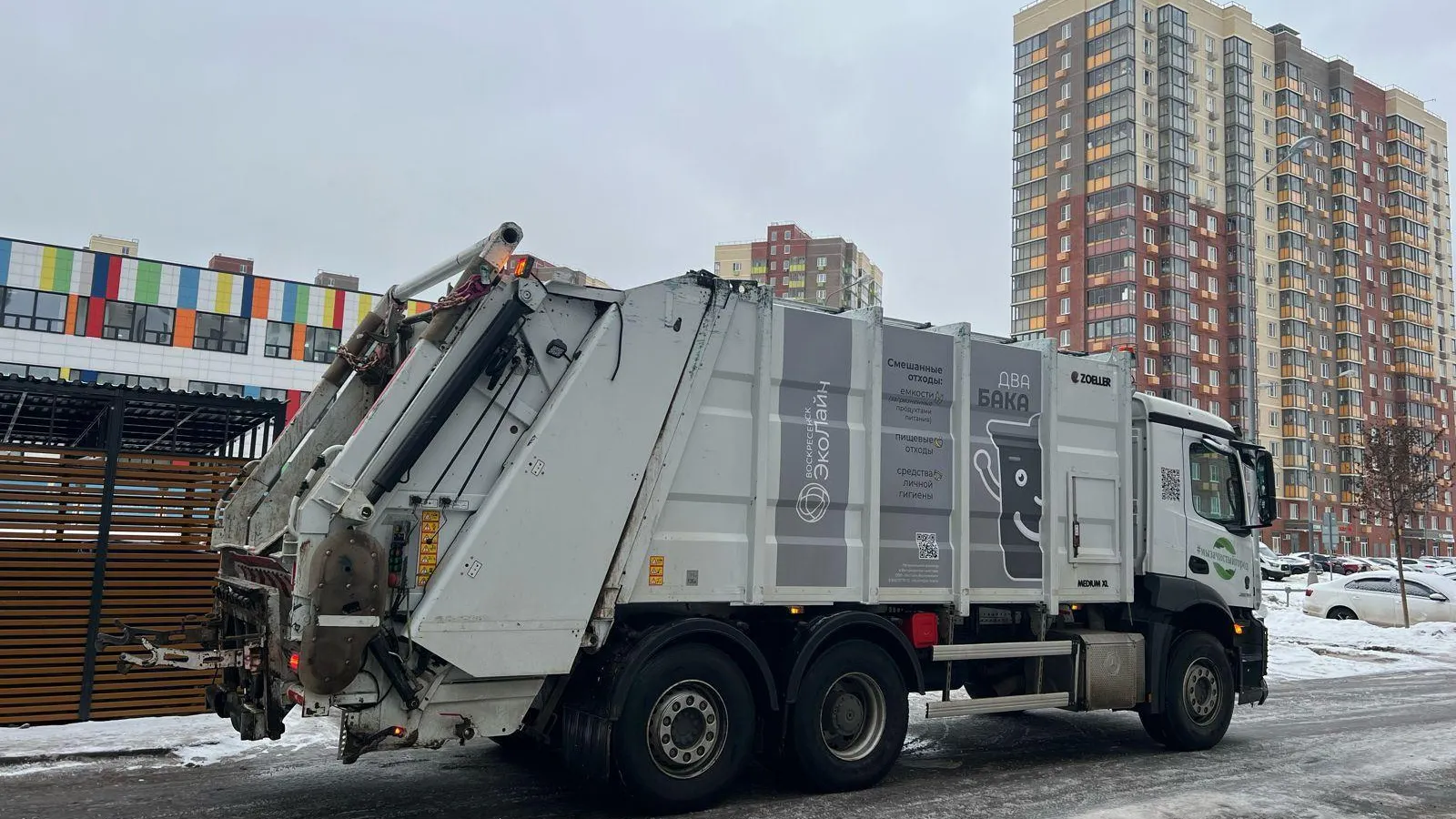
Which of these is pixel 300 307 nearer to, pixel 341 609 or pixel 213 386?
pixel 213 386

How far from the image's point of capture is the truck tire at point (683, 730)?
6.08 meters

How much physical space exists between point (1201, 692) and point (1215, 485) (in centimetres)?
187

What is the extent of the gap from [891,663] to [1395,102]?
344ft

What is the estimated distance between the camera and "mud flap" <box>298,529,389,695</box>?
5.34 meters

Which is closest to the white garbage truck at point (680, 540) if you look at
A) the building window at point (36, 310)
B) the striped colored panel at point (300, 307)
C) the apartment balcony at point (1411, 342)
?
the striped colored panel at point (300, 307)

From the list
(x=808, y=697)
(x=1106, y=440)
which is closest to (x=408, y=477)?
(x=808, y=697)

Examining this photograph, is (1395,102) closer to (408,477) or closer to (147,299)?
(147,299)

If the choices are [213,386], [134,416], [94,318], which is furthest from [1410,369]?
[134,416]

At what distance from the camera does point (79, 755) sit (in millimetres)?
7461

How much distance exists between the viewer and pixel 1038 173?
79375 millimetres

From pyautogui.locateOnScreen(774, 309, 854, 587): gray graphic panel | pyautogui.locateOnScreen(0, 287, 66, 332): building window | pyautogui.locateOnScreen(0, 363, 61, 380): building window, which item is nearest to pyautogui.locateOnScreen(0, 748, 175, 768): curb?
pyautogui.locateOnScreen(774, 309, 854, 587): gray graphic panel

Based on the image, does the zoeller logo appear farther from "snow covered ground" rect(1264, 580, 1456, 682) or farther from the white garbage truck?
"snow covered ground" rect(1264, 580, 1456, 682)

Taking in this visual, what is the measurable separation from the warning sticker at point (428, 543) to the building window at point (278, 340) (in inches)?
1559

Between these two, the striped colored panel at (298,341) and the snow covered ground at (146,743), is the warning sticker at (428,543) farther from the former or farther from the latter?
the striped colored panel at (298,341)
